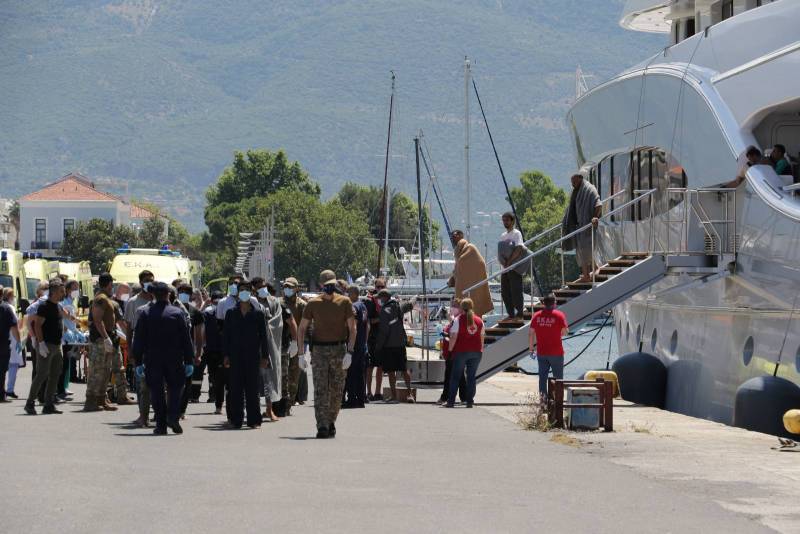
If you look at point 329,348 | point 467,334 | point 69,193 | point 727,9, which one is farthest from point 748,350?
point 69,193

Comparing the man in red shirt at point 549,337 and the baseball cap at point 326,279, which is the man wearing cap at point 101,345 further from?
the man in red shirt at point 549,337

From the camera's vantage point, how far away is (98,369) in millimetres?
20641

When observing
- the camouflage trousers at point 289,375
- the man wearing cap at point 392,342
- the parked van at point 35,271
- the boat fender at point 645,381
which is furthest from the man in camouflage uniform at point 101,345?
the parked van at point 35,271

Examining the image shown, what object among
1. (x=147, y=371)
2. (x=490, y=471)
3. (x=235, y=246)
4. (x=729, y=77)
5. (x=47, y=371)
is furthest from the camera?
(x=235, y=246)

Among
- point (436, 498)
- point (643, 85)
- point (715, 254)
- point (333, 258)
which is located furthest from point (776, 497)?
point (333, 258)

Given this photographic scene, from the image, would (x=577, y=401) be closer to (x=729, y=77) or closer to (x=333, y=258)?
(x=729, y=77)

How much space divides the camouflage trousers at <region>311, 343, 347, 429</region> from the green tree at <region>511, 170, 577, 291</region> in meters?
108

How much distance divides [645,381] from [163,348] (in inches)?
441

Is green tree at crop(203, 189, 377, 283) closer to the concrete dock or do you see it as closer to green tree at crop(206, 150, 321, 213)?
green tree at crop(206, 150, 321, 213)

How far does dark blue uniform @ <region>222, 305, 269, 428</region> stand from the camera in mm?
18250

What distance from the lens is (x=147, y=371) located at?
57.8ft

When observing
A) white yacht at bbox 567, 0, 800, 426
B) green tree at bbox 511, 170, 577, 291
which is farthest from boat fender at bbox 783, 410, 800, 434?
green tree at bbox 511, 170, 577, 291

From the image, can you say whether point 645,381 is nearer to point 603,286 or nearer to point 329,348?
point 603,286

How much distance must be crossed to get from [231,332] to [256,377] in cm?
61
